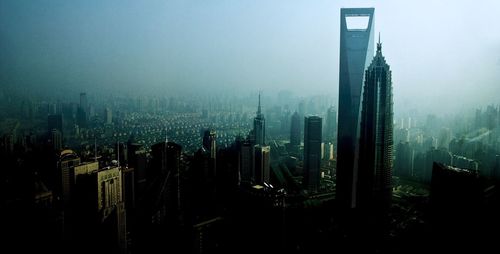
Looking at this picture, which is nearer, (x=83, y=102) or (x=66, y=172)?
(x=66, y=172)

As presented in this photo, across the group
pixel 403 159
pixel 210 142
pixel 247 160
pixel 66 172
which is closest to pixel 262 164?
pixel 247 160

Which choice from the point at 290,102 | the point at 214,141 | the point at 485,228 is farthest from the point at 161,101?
the point at 485,228

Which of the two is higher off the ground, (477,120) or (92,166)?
(477,120)

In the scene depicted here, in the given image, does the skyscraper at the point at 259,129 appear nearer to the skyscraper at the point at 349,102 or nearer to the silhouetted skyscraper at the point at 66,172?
the skyscraper at the point at 349,102

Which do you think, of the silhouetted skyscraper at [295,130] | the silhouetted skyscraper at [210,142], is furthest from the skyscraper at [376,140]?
the silhouetted skyscraper at [210,142]

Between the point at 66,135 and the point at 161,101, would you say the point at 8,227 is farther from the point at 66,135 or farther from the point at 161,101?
the point at 161,101

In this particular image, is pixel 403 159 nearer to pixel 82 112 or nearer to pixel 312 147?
pixel 312 147

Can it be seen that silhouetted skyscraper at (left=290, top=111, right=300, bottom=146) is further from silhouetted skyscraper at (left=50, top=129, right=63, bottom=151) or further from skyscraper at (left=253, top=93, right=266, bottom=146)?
silhouetted skyscraper at (left=50, top=129, right=63, bottom=151)
